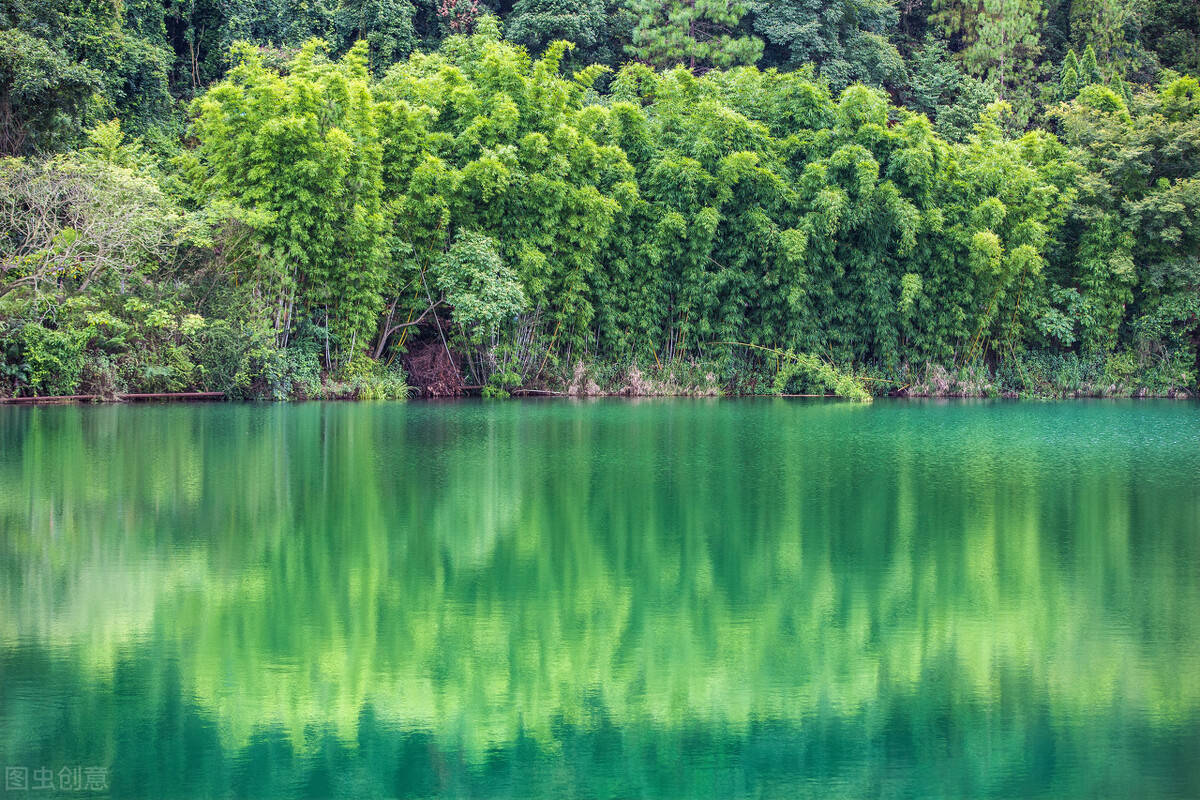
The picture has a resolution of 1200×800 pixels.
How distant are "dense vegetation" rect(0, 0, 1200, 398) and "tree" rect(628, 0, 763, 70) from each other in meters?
1.59

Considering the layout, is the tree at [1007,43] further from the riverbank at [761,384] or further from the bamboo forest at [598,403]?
the riverbank at [761,384]

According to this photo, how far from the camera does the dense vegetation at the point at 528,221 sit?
18.8 metres

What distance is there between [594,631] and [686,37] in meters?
26.4

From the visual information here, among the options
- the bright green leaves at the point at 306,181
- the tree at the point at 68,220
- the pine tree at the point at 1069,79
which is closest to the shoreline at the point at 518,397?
the bright green leaves at the point at 306,181

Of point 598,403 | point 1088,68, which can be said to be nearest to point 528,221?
point 598,403

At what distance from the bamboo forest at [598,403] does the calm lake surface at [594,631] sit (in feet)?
0.10

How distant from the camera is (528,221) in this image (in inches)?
849

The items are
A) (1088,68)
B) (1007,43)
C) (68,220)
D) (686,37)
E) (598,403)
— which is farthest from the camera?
(1007,43)

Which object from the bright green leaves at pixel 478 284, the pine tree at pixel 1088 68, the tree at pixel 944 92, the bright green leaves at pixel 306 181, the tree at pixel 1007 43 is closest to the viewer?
the bright green leaves at pixel 306 181

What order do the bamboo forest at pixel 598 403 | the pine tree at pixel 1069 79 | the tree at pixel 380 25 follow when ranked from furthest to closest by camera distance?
the pine tree at pixel 1069 79 → the tree at pixel 380 25 → the bamboo forest at pixel 598 403

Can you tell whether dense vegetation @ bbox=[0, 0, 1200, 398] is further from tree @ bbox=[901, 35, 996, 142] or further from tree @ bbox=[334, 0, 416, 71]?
tree @ bbox=[901, 35, 996, 142]

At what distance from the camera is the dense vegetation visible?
18.8 meters

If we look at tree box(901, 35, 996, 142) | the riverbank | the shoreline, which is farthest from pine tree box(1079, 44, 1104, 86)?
the shoreline

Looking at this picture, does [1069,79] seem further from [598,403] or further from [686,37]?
[598,403]
